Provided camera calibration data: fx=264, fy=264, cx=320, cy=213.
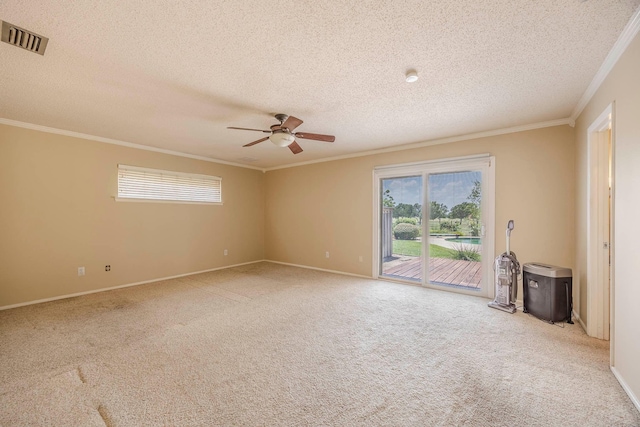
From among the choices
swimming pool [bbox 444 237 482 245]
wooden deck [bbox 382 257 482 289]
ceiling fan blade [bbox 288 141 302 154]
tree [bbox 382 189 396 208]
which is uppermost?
ceiling fan blade [bbox 288 141 302 154]

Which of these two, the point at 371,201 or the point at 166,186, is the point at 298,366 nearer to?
the point at 371,201

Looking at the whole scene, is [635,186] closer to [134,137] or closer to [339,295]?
[339,295]

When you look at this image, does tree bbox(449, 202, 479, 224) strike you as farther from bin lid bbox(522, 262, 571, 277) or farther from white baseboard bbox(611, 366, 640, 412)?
white baseboard bbox(611, 366, 640, 412)

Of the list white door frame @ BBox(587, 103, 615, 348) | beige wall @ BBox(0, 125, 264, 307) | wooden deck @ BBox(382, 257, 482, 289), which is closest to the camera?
white door frame @ BBox(587, 103, 615, 348)

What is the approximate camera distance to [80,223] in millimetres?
4102

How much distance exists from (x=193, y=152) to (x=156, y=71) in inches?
125

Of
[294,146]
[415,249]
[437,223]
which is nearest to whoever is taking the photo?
[294,146]

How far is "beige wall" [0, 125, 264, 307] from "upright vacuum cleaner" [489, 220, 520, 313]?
531cm

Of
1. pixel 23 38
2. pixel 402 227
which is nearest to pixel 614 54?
pixel 402 227

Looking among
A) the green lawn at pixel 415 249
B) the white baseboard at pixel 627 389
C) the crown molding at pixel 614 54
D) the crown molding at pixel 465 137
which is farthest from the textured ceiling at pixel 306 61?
the white baseboard at pixel 627 389

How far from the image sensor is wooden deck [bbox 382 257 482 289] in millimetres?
4148

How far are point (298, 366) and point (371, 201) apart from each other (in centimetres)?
353

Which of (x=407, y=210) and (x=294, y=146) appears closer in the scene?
(x=294, y=146)

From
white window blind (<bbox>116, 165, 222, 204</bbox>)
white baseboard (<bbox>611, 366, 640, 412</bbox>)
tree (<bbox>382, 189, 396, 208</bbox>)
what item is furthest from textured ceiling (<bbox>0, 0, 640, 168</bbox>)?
white baseboard (<bbox>611, 366, 640, 412</bbox>)
